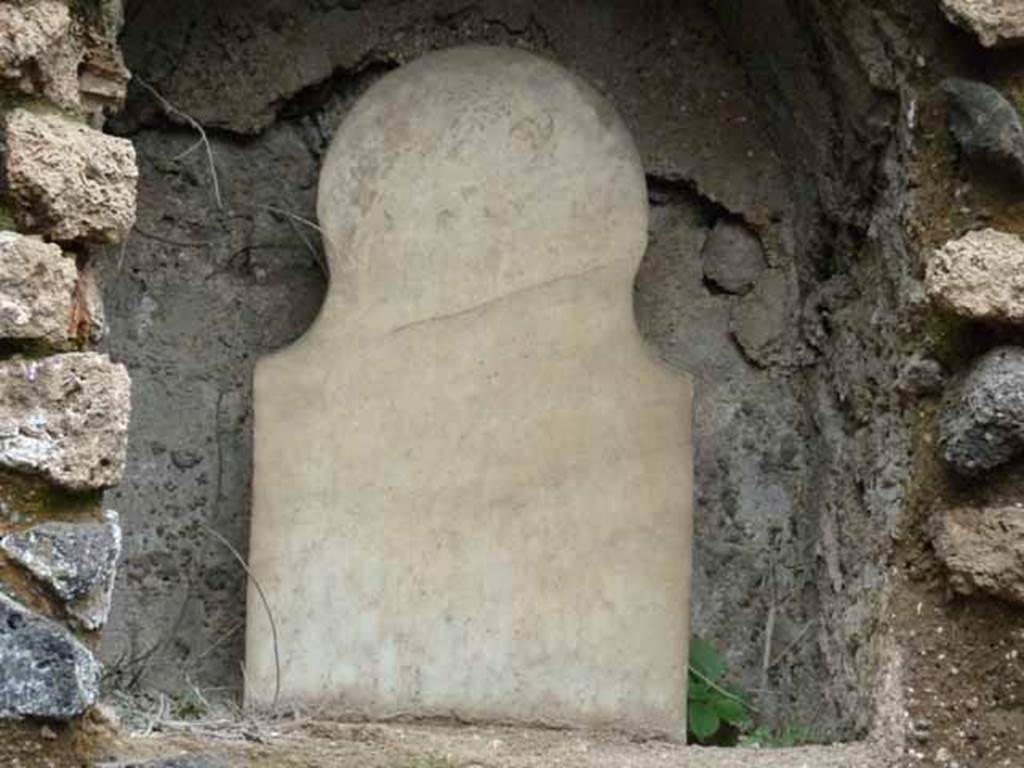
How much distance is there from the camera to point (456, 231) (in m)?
2.88

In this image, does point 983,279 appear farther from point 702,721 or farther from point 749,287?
point 702,721

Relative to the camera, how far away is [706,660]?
2.93m

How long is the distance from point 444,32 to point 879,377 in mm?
726

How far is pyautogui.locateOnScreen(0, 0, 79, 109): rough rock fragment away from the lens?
235 centimetres

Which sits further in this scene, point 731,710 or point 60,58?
point 731,710

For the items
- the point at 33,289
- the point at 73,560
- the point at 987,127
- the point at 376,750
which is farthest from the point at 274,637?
the point at 987,127

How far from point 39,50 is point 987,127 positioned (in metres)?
1.00

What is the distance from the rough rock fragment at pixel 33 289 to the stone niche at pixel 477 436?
516mm

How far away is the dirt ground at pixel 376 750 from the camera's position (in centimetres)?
231

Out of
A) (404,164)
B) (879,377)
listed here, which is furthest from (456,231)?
(879,377)

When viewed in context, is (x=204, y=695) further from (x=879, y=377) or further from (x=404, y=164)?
(x=879, y=377)

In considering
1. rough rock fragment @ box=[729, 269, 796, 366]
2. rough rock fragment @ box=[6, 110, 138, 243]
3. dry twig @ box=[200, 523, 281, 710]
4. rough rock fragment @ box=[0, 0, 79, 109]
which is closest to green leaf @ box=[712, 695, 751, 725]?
rough rock fragment @ box=[729, 269, 796, 366]

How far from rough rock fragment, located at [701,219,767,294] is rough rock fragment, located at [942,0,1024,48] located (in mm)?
564

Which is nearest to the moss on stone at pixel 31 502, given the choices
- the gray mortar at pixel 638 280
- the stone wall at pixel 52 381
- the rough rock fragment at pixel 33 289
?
the stone wall at pixel 52 381
